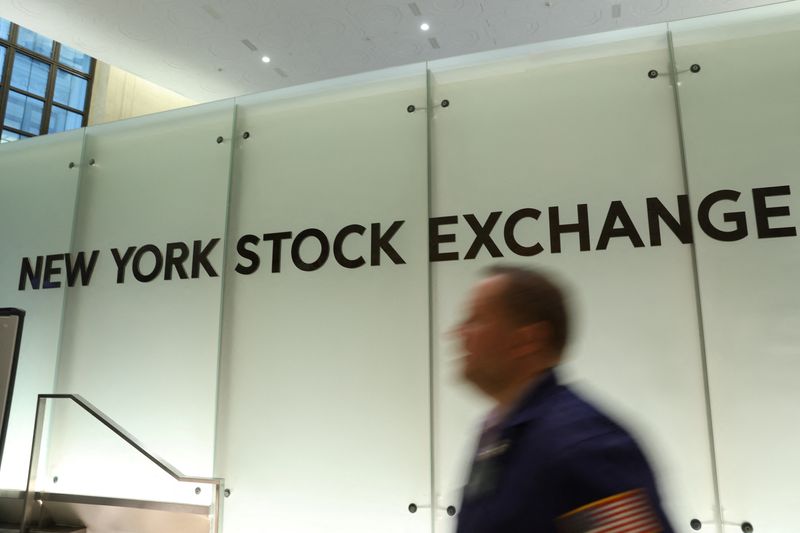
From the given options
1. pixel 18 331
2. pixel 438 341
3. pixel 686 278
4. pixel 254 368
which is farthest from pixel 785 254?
pixel 18 331

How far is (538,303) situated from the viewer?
1.29 meters

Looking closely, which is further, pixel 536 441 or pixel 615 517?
pixel 536 441

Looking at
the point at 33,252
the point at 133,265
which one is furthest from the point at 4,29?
the point at 133,265

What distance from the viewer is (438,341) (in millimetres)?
3766

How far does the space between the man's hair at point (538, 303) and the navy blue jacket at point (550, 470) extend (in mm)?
176

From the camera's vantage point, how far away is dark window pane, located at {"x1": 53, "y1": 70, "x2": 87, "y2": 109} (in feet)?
39.9

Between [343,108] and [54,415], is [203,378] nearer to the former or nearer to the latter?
[54,415]

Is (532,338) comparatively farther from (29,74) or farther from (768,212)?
(29,74)

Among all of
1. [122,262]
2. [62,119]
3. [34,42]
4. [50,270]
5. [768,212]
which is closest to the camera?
[768,212]

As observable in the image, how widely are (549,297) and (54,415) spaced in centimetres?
492

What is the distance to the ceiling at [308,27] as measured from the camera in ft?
17.9

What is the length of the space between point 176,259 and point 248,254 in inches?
26.0

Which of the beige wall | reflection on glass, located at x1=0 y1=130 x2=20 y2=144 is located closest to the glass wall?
the beige wall

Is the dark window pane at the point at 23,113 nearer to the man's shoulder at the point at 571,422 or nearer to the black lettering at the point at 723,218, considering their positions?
the black lettering at the point at 723,218
